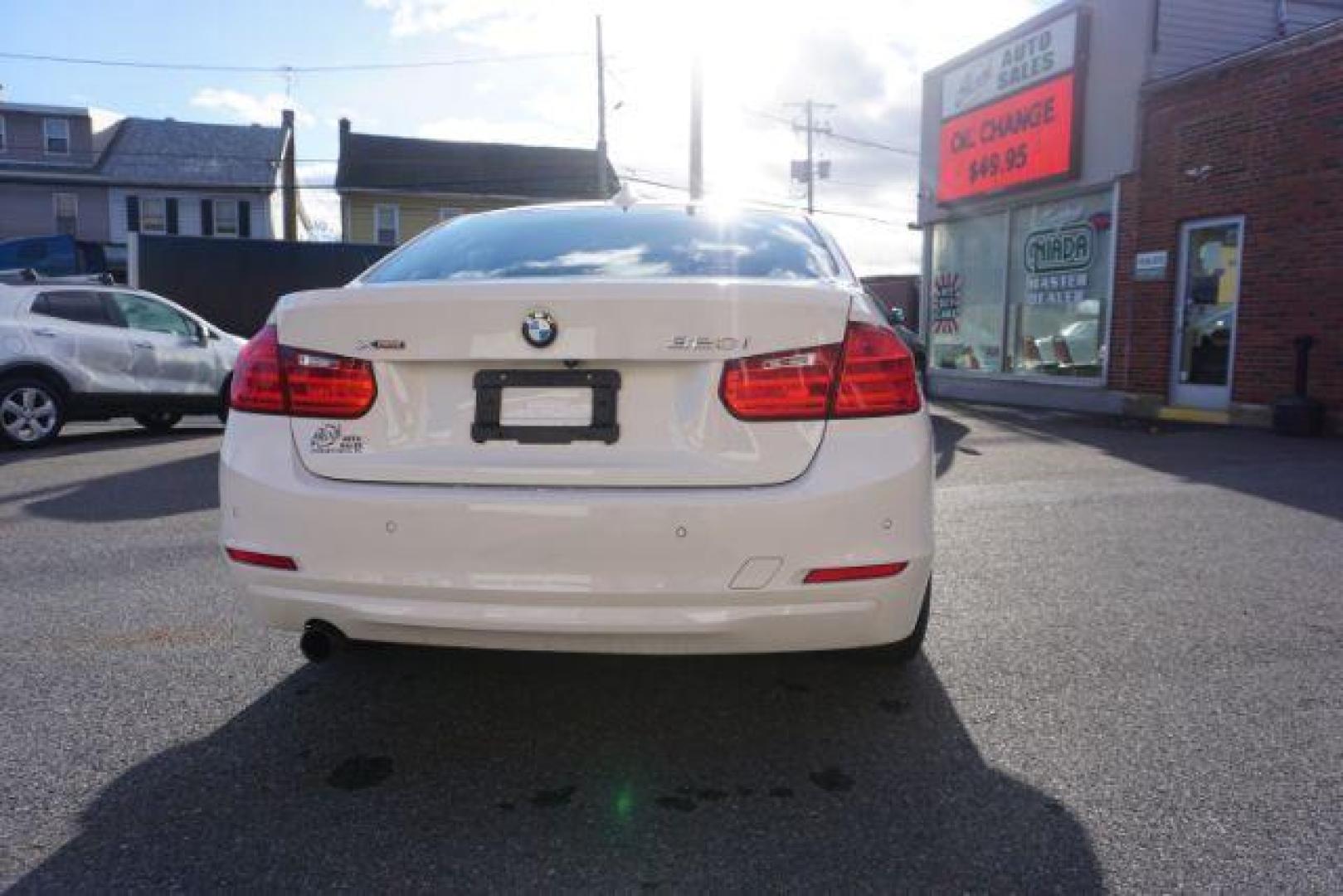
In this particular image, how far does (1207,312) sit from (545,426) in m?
12.0

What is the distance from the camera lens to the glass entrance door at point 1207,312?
467 inches

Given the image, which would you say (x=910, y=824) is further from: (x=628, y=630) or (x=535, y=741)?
(x=535, y=741)

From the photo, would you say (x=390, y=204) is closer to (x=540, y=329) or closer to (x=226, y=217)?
(x=226, y=217)

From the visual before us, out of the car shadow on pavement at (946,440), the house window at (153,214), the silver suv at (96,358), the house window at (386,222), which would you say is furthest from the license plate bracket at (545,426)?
the house window at (153,214)

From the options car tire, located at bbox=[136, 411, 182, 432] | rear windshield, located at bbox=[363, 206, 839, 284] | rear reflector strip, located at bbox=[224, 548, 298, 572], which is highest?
rear windshield, located at bbox=[363, 206, 839, 284]

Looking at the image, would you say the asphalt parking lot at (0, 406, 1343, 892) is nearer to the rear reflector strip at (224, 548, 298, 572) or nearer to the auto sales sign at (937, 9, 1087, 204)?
the rear reflector strip at (224, 548, 298, 572)

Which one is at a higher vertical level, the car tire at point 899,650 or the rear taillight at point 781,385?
the rear taillight at point 781,385

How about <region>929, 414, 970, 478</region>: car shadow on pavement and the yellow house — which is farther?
the yellow house

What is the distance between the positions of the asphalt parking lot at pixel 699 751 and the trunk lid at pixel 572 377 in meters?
0.80

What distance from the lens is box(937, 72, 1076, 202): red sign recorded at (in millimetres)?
14289

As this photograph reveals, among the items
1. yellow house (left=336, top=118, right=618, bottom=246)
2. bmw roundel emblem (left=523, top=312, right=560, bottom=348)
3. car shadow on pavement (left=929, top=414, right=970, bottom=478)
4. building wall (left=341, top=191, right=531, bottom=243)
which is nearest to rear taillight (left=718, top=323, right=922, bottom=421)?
bmw roundel emblem (left=523, top=312, right=560, bottom=348)

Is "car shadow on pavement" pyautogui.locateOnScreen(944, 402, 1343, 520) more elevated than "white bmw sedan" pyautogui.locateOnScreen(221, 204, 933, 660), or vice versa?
"white bmw sedan" pyautogui.locateOnScreen(221, 204, 933, 660)

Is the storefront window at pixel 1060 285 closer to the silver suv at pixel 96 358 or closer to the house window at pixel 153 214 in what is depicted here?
the silver suv at pixel 96 358

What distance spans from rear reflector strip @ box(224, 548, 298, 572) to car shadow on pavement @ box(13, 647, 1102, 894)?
1.73 ft
